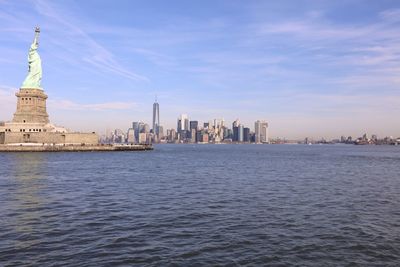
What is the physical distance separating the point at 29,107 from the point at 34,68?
617 inches

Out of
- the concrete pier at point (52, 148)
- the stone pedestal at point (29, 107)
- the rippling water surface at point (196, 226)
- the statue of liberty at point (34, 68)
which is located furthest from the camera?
the statue of liberty at point (34, 68)

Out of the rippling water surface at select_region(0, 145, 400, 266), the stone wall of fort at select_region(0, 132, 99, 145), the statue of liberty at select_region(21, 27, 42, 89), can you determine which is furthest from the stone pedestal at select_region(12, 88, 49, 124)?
the rippling water surface at select_region(0, 145, 400, 266)

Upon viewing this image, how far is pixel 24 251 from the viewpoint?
1786cm

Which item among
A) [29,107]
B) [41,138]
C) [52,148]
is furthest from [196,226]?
[29,107]

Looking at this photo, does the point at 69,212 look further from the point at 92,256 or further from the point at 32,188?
the point at 32,188

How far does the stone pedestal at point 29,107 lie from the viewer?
4914 inches

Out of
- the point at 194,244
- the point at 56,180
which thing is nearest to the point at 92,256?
the point at 194,244

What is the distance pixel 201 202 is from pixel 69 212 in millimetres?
10845

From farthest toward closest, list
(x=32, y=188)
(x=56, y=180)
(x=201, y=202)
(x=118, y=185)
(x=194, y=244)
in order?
(x=56, y=180) < (x=118, y=185) < (x=32, y=188) < (x=201, y=202) < (x=194, y=244)

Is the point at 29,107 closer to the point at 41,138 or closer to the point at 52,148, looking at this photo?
the point at 41,138

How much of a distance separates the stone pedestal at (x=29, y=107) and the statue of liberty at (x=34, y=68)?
2.73 meters

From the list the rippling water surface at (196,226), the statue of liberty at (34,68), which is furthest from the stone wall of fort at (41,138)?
the rippling water surface at (196,226)

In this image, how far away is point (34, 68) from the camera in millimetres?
132250

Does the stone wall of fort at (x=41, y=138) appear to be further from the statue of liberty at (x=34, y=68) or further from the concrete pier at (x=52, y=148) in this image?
the statue of liberty at (x=34, y=68)
